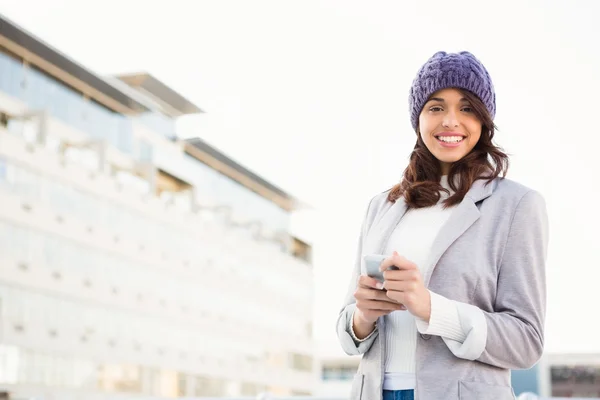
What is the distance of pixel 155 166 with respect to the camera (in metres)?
42.0

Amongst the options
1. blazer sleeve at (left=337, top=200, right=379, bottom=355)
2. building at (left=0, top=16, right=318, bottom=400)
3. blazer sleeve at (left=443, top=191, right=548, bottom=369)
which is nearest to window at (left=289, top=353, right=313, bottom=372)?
building at (left=0, top=16, right=318, bottom=400)

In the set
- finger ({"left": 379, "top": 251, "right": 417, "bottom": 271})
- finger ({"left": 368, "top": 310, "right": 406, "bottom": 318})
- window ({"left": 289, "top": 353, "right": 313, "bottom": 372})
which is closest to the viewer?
finger ({"left": 379, "top": 251, "right": 417, "bottom": 271})

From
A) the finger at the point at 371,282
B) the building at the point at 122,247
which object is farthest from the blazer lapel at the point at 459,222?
the building at the point at 122,247

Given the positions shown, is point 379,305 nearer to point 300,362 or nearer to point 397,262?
point 397,262

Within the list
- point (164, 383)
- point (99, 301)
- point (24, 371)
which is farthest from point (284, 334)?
point (24, 371)

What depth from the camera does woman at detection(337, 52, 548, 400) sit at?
155 cm

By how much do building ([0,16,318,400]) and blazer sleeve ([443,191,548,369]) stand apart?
22.9 m

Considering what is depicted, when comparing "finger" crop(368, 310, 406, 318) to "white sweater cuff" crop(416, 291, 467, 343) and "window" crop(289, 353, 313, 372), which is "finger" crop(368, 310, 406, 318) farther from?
"window" crop(289, 353, 313, 372)

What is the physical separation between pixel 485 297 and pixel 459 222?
0.15 meters

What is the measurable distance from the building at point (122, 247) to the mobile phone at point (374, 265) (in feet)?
75.1

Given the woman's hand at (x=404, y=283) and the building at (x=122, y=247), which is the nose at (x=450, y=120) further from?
the building at (x=122, y=247)

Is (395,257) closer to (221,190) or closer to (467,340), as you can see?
(467,340)

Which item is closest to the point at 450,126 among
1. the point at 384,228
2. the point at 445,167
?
the point at 445,167

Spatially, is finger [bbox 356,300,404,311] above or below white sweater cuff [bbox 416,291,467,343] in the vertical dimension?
above
